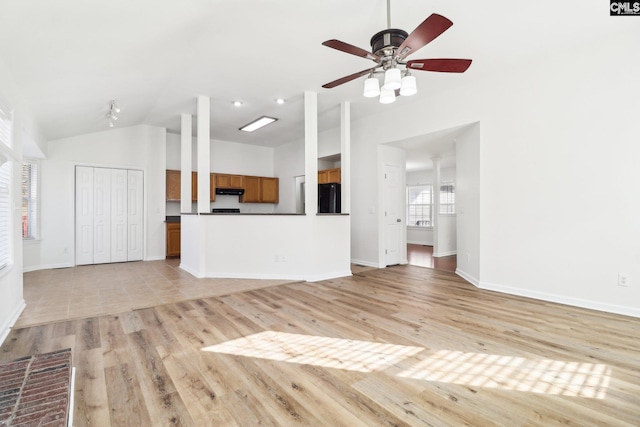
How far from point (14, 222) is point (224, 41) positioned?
9.27 feet

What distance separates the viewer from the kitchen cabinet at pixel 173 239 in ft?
22.1

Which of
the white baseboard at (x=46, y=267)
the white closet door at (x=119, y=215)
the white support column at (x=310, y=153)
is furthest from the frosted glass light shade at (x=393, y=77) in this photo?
the white baseboard at (x=46, y=267)

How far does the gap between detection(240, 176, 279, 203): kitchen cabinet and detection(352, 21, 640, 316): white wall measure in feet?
16.0

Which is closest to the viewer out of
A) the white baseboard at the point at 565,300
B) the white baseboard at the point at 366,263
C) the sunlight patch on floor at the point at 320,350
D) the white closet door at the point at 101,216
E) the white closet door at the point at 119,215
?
the sunlight patch on floor at the point at 320,350

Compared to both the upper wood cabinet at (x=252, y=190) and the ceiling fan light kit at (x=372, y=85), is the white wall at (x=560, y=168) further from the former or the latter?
the upper wood cabinet at (x=252, y=190)

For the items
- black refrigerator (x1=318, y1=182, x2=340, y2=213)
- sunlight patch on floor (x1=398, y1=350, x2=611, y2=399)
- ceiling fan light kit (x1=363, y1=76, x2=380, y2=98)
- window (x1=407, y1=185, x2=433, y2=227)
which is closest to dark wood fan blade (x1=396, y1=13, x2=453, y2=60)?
ceiling fan light kit (x1=363, y1=76, x2=380, y2=98)

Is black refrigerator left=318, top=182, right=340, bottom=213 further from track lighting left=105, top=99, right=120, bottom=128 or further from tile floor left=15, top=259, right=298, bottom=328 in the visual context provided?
track lighting left=105, top=99, right=120, bottom=128

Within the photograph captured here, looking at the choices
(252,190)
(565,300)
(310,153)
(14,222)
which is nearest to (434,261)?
(565,300)

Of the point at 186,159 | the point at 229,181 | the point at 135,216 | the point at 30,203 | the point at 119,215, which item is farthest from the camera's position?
the point at 229,181

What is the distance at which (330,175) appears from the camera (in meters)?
6.73

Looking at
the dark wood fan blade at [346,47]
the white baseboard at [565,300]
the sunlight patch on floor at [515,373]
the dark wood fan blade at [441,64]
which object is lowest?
the sunlight patch on floor at [515,373]

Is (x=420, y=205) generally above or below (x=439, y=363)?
above

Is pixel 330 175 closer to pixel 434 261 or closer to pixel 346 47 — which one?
pixel 434 261

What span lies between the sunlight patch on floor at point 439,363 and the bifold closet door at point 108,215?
5.10m
